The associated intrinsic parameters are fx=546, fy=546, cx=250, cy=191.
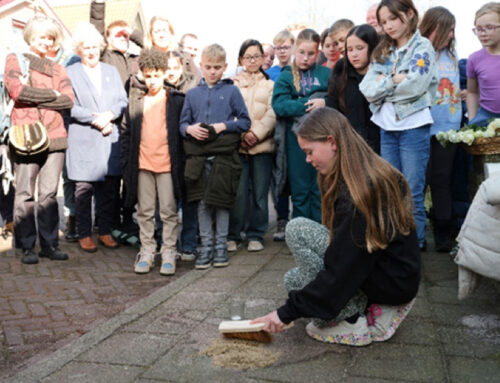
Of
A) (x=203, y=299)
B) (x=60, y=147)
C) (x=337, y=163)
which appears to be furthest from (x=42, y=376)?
(x=60, y=147)

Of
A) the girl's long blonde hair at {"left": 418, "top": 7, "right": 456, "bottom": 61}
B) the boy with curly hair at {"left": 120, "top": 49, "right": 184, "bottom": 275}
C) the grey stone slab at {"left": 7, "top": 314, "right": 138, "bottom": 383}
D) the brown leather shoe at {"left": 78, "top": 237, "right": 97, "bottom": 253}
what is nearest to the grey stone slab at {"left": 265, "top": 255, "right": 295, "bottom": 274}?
the boy with curly hair at {"left": 120, "top": 49, "right": 184, "bottom": 275}

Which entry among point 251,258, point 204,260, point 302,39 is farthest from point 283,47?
point 204,260

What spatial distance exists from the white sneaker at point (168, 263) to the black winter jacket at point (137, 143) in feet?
1.63

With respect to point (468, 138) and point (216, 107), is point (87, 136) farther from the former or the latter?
point (468, 138)

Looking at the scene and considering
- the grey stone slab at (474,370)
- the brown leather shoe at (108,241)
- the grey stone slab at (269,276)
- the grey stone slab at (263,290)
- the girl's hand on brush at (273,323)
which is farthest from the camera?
the brown leather shoe at (108,241)

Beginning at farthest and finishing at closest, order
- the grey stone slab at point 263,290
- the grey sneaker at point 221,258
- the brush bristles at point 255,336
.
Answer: the grey sneaker at point 221,258
the grey stone slab at point 263,290
the brush bristles at point 255,336

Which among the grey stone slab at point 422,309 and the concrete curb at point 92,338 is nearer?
the concrete curb at point 92,338

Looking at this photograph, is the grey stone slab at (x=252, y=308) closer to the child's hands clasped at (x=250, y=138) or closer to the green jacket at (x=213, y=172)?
the green jacket at (x=213, y=172)

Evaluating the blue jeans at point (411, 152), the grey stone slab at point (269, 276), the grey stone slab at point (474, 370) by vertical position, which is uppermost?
the blue jeans at point (411, 152)

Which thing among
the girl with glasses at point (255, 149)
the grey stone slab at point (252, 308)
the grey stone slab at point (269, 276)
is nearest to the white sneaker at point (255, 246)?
the girl with glasses at point (255, 149)

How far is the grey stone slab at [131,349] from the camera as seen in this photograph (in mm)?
2811

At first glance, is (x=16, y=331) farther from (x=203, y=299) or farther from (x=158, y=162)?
(x=158, y=162)

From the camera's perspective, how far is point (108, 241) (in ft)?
18.6

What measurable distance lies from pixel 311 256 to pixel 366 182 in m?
0.52
